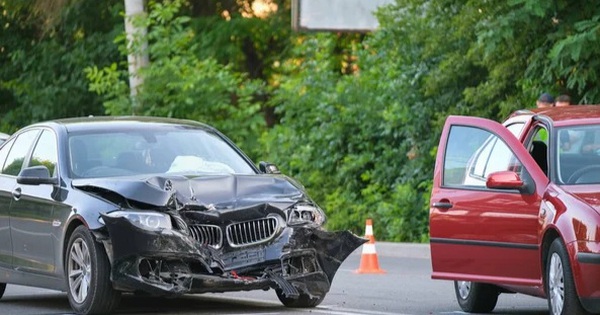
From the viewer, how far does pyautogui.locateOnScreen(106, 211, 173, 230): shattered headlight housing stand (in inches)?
448

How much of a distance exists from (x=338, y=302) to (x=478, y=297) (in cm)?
132

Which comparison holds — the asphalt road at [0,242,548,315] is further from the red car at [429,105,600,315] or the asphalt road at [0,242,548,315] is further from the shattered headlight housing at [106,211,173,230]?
the shattered headlight housing at [106,211,173,230]

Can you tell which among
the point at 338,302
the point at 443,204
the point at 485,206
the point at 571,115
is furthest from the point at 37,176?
the point at 571,115

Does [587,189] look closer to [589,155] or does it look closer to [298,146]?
[589,155]

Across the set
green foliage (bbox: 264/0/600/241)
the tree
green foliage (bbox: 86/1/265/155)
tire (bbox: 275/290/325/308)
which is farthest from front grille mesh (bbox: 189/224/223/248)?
the tree

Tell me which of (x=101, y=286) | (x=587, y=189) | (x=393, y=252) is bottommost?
(x=393, y=252)

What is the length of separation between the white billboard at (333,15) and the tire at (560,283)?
653 inches

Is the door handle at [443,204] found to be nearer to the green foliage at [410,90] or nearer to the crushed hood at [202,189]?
the crushed hood at [202,189]

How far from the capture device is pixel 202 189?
461 inches

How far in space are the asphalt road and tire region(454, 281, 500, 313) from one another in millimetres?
121

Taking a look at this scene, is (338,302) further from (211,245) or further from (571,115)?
(571,115)

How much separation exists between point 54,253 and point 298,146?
50.7 ft

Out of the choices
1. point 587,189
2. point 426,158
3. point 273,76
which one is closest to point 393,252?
point 426,158

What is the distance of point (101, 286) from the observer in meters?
11.5
